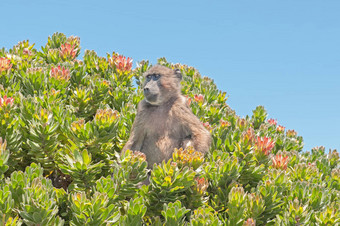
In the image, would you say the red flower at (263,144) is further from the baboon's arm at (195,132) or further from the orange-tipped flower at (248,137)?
Answer: the baboon's arm at (195,132)

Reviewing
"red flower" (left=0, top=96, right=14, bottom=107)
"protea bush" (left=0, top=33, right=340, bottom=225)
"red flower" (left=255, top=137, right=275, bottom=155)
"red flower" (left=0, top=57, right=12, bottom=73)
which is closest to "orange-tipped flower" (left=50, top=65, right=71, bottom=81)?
"protea bush" (left=0, top=33, right=340, bottom=225)

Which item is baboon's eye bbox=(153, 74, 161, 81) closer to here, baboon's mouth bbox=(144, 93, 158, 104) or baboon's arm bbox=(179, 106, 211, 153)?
baboon's mouth bbox=(144, 93, 158, 104)

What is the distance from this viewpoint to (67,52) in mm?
9789

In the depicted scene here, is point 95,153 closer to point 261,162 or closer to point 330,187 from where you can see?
point 261,162

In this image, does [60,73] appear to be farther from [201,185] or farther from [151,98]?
[201,185]

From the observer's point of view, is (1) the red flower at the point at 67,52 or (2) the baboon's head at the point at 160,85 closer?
(2) the baboon's head at the point at 160,85

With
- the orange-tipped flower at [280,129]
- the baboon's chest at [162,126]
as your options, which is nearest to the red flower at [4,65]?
the baboon's chest at [162,126]

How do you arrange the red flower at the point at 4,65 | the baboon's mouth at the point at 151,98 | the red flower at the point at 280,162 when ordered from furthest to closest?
the red flower at the point at 4,65 → the baboon's mouth at the point at 151,98 → the red flower at the point at 280,162

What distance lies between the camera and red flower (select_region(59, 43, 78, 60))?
32.0 ft

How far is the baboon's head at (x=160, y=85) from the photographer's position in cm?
720

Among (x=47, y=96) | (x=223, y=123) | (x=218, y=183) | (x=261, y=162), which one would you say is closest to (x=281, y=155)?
(x=261, y=162)

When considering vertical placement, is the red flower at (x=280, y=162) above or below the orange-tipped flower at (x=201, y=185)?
above

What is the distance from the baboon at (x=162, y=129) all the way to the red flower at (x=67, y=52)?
3263 millimetres

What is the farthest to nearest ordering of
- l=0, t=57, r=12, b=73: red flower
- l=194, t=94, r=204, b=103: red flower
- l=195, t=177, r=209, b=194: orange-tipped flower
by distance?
l=194, t=94, r=204, b=103: red flower → l=0, t=57, r=12, b=73: red flower → l=195, t=177, r=209, b=194: orange-tipped flower
